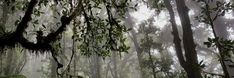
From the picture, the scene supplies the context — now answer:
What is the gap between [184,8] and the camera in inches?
336

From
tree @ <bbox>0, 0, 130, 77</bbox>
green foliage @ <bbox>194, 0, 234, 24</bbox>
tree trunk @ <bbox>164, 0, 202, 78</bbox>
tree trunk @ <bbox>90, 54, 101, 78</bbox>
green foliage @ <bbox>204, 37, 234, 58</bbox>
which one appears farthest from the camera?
tree trunk @ <bbox>90, 54, 101, 78</bbox>

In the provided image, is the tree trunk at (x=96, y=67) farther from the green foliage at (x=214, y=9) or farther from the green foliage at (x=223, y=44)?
the green foliage at (x=223, y=44)

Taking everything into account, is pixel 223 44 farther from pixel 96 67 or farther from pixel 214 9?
pixel 96 67

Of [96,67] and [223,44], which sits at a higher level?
[96,67]

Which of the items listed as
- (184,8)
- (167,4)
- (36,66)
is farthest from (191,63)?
(36,66)

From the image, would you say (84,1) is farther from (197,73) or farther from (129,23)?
(129,23)

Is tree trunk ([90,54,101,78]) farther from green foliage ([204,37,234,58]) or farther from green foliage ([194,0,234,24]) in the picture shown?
green foliage ([204,37,234,58])

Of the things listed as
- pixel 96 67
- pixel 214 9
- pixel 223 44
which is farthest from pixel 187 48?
pixel 96 67

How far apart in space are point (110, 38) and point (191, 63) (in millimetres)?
3151

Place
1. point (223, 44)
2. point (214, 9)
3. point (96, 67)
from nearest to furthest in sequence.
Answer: point (223, 44) < point (214, 9) < point (96, 67)

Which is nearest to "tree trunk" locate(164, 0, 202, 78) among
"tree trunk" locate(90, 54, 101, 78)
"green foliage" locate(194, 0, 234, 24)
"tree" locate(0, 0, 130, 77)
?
"green foliage" locate(194, 0, 234, 24)

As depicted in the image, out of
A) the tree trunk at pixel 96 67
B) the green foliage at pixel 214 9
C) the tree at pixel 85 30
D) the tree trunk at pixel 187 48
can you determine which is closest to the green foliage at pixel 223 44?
the green foliage at pixel 214 9

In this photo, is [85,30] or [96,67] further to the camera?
[96,67]

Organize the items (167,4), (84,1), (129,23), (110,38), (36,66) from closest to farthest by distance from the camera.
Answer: (84,1) < (110,38) < (167,4) < (129,23) < (36,66)
